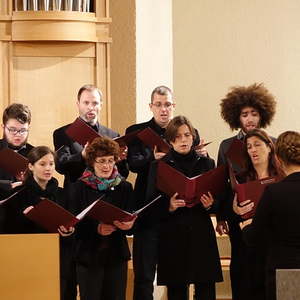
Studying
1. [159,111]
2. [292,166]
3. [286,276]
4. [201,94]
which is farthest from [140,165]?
[201,94]

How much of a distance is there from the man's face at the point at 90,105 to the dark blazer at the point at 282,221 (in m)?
1.81

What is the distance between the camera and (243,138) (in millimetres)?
5699

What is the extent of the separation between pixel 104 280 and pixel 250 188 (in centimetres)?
101

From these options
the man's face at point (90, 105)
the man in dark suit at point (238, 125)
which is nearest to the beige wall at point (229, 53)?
the man in dark suit at point (238, 125)

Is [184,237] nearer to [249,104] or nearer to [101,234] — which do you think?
[101,234]

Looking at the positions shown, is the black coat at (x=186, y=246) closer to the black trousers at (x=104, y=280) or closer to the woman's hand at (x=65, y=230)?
the black trousers at (x=104, y=280)

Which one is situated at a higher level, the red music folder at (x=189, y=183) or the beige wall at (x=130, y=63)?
the beige wall at (x=130, y=63)

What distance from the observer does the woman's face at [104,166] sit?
5316mm

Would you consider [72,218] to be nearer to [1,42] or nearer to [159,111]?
[159,111]

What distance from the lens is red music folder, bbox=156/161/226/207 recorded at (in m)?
5.15

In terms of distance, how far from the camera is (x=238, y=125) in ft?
19.8

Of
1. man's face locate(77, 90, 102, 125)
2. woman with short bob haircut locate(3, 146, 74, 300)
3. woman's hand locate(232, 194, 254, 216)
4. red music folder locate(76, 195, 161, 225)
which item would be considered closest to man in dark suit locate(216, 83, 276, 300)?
woman's hand locate(232, 194, 254, 216)

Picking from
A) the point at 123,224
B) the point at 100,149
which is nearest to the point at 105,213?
the point at 123,224

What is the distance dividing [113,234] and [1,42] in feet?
8.54
